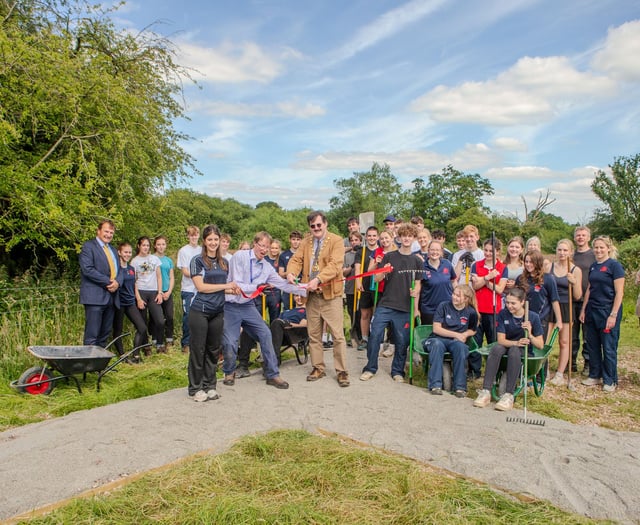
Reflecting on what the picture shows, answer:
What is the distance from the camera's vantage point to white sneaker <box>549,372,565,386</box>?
6633 millimetres

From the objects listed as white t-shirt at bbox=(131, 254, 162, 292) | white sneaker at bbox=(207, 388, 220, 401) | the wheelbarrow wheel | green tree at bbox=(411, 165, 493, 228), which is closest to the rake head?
white sneaker at bbox=(207, 388, 220, 401)

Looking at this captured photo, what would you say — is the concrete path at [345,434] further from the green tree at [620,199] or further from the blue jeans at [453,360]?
the green tree at [620,199]

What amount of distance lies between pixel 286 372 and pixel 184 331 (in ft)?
7.28

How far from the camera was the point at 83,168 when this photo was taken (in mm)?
7680

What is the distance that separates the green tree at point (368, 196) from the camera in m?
54.0

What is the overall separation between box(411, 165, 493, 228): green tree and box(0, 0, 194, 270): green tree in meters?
40.3

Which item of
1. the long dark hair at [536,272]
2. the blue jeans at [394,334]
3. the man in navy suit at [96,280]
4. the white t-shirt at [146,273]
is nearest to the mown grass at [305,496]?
the blue jeans at [394,334]

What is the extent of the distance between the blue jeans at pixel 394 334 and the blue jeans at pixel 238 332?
1210 mm

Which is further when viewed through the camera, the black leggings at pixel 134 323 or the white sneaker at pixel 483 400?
the black leggings at pixel 134 323

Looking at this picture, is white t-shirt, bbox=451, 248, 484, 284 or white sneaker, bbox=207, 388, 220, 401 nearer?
white sneaker, bbox=207, 388, 220, 401

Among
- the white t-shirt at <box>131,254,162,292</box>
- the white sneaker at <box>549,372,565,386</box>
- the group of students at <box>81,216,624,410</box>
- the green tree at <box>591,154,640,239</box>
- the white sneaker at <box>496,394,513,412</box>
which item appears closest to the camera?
the white sneaker at <box>496,394,513,412</box>

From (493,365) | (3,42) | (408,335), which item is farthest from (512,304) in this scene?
(3,42)

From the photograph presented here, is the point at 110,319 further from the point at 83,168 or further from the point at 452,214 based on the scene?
the point at 452,214

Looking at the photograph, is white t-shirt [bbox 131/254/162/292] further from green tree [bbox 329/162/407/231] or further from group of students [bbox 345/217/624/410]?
green tree [bbox 329/162/407/231]
